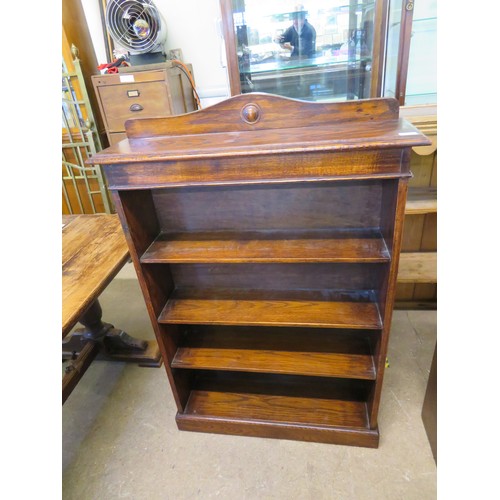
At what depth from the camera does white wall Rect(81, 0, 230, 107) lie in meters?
2.46

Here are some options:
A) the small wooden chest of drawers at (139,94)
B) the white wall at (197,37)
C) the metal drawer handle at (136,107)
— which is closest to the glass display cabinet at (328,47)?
the white wall at (197,37)

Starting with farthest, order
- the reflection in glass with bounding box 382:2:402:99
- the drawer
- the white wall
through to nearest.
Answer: the white wall
the drawer
the reflection in glass with bounding box 382:2:402:99

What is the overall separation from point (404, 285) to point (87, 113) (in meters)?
2.64

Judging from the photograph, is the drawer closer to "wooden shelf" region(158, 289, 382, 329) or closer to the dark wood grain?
"wooden shelf" region(158, 289, 382, 329)

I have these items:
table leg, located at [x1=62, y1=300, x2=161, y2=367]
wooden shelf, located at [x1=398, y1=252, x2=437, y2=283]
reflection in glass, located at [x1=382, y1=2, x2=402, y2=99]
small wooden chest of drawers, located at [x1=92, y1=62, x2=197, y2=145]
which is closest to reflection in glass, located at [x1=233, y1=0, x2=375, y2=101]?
reflection in glass, located at [x1=382, y1=2, x2=402, y2=99]

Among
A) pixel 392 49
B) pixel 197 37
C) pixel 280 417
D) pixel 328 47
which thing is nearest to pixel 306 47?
pixel 328 47

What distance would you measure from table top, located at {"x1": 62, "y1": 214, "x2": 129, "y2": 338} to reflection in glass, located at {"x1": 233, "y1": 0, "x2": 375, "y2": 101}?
1.19 m

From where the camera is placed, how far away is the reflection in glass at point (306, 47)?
6.40 feet

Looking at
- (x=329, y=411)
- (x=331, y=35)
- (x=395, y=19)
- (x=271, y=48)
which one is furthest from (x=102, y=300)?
(x=395, y=19)

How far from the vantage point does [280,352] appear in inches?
→ 58.0

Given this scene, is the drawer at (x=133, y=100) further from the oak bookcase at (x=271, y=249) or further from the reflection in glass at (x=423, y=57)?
the reflection in glass at (x=423, y=57)

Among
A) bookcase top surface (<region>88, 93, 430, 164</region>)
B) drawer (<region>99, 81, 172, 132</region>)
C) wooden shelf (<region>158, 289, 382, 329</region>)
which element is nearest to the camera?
bookcase top surface (<region>88, 93, 430, 164</region>)

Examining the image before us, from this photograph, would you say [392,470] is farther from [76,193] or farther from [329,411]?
[76,193]

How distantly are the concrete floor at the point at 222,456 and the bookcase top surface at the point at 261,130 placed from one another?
1.27m
